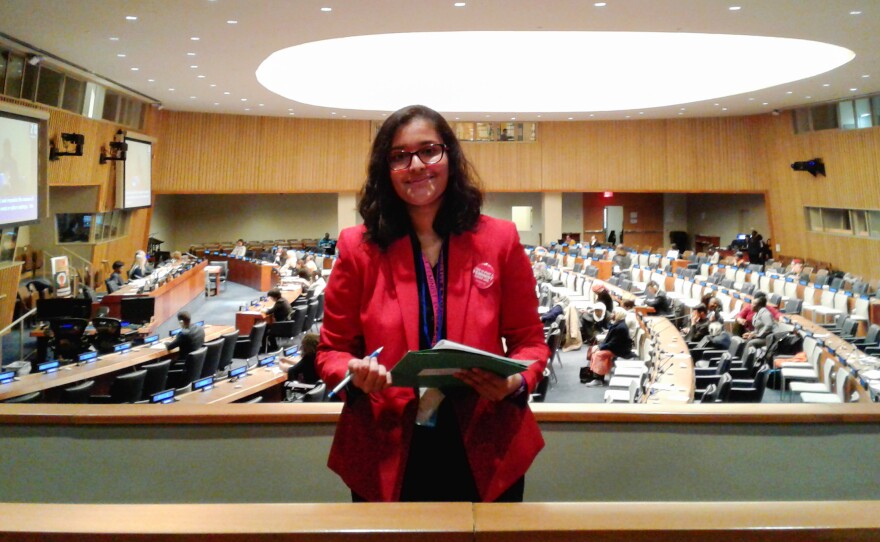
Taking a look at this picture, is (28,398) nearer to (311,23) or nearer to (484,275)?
(484,275)

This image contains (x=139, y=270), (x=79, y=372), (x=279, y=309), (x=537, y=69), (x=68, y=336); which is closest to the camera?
(x=79, y=372)

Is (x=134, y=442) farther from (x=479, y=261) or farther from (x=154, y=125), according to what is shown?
(x=154, y=125)

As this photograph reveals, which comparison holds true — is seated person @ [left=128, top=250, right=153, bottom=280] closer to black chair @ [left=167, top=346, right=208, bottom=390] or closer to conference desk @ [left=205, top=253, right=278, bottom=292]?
conference desk @ [left=205, top=253, right=278, bottom=292]

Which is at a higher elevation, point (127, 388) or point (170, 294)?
point (170, 294)

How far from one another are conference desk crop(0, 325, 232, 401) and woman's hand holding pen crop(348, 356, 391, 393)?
622cm

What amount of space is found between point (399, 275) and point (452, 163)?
13.2 inches

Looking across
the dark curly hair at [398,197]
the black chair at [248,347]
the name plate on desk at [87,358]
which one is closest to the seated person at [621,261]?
the black chair at [248,347]

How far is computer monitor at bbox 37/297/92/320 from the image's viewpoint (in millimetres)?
10672

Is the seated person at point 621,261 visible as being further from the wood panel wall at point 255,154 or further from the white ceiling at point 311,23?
the wood panel wall at point 255,154

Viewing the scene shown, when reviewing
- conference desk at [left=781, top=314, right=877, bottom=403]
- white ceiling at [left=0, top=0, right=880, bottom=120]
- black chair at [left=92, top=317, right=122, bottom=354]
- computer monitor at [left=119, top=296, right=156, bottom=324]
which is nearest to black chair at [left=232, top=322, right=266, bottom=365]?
black chair at [left=92, top=317, right=122, bottom=354]

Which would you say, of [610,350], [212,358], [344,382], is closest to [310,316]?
[212,358]

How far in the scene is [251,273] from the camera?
21.2 metres

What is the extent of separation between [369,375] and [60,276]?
14.5 metres

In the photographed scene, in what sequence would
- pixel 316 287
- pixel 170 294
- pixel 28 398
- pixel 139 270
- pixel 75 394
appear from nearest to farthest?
pixel 75 394, pixel 28 398, pixel 170 294, pixel 316 287, pixel 139 270
